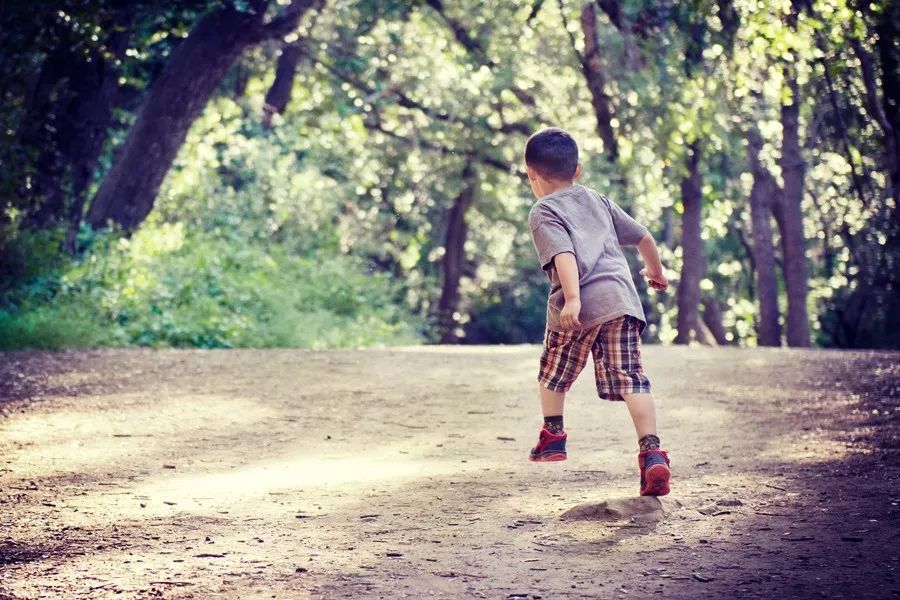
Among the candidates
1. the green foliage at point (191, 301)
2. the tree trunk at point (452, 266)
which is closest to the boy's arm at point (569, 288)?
the green foliage at point (191, 301)

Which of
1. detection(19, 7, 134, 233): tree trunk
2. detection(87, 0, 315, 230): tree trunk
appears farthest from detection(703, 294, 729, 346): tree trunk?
detection(19, 7, 134, 233): tree trunk

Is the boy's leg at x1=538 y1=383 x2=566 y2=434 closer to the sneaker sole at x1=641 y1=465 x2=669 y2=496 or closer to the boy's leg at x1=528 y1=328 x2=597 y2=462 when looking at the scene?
the boy's leg at x1=528 y1=328 x2=597 y2=462

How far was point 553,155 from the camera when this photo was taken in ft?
15.3

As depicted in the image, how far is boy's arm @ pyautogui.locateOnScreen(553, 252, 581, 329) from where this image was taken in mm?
4395

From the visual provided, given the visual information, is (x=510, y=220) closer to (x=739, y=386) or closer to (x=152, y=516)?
(x=739, y=386)

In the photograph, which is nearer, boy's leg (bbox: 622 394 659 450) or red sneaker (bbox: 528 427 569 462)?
boy's leg (bbox: 622 394 659 450)

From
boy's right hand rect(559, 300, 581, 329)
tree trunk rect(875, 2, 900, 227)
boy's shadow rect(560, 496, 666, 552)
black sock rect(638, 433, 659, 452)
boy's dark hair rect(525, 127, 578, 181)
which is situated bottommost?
boy's shadow rect(560, 496, 666, 552)

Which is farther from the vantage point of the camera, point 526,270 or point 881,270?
point 526,270

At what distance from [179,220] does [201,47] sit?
13.2 feet

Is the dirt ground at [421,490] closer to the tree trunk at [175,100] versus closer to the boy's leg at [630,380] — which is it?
the boy's leg at [630,380]

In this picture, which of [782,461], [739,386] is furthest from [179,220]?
[782,461]

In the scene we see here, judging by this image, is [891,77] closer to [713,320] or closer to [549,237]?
[549,237]

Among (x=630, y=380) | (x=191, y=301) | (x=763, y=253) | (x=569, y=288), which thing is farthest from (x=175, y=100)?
(x=763, y=253)

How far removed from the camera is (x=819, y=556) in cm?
350
